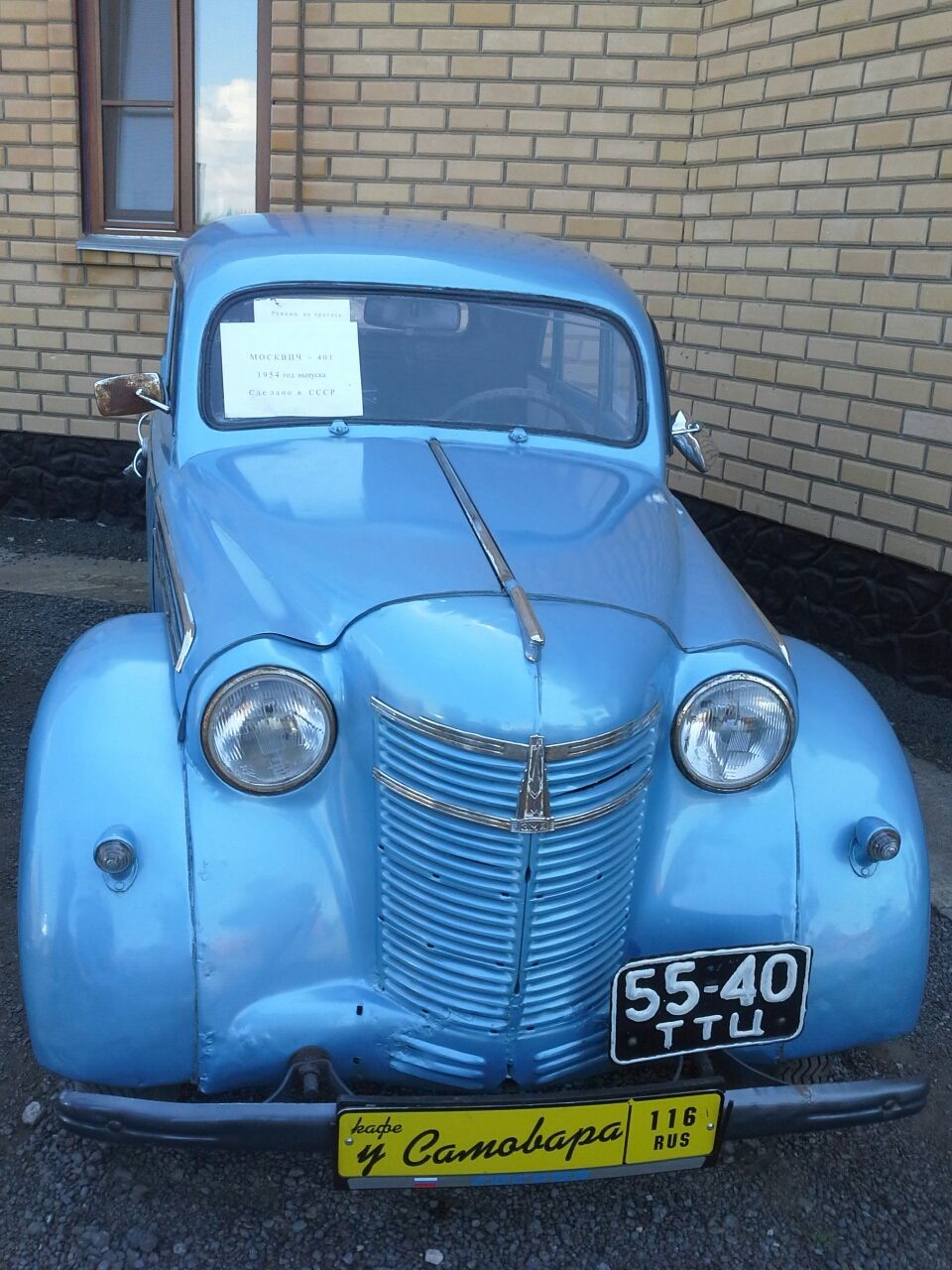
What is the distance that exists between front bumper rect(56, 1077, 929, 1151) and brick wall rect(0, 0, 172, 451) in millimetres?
5620

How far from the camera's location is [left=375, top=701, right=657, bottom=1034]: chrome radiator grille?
1.83 meters

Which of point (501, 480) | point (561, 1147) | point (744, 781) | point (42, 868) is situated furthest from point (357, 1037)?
point (501, 480)

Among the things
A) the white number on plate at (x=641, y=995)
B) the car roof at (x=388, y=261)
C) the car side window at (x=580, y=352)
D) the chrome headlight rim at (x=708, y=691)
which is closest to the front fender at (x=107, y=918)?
the white number on plate at (x=641, y=995)

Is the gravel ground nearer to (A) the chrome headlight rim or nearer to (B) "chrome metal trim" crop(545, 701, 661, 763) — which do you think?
(A) the chrome headlight rim

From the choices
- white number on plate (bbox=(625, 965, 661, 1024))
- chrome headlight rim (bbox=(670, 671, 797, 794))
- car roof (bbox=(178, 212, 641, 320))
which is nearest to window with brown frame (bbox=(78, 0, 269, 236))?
car roof (bbox=(178, 212, 641, 320))

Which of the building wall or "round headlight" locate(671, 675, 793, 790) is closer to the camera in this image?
"round headlight" locate(671, 675, 793, 790)

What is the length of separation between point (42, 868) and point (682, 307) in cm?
516

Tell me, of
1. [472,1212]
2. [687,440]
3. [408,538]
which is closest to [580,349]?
[687,440]

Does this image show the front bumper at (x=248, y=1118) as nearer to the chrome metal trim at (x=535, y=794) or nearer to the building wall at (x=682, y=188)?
the chrome metal trim at (x=535, y=794)

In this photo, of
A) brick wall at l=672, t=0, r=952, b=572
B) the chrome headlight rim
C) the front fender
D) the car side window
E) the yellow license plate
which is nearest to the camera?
the yellow license plate

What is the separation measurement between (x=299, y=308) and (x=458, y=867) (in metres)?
1.70

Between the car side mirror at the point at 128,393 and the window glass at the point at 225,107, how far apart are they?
4.07 m

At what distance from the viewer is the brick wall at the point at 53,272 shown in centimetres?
648

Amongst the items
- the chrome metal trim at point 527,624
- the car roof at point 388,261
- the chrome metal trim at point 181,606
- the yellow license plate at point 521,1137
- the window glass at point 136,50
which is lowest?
the yellow license plate at point 521,1137
